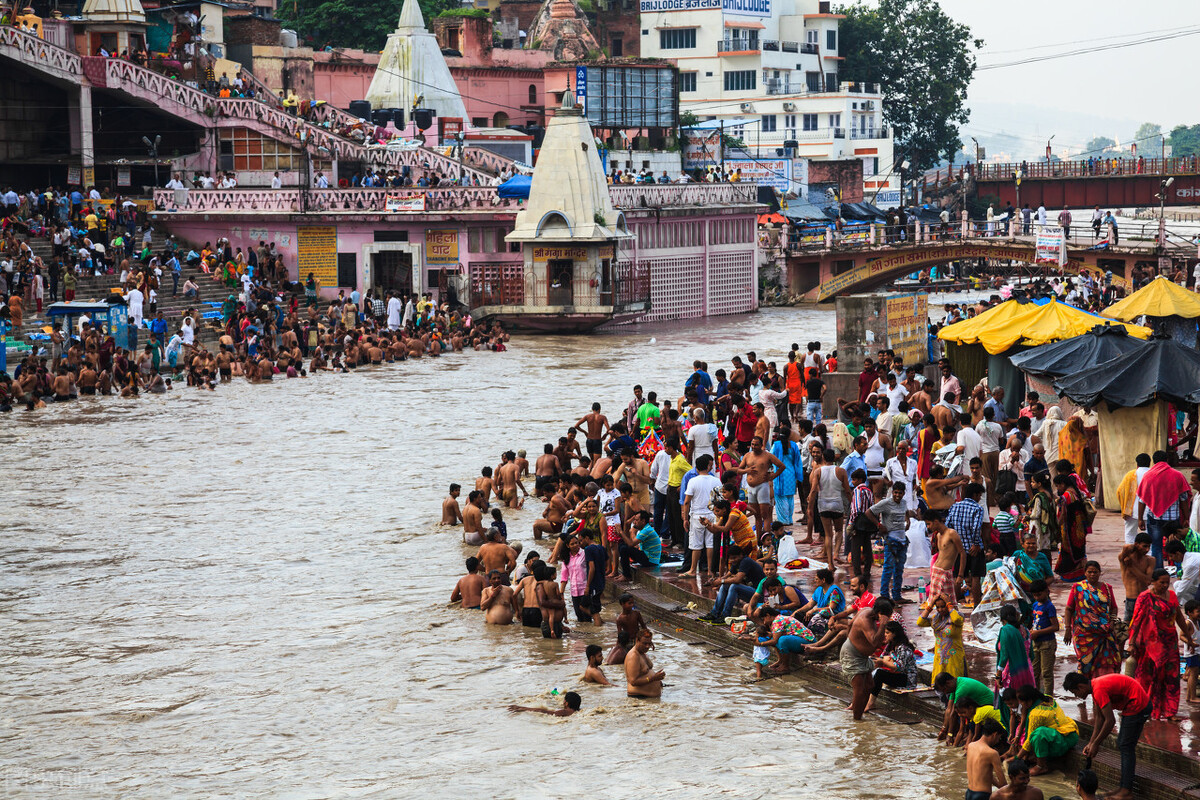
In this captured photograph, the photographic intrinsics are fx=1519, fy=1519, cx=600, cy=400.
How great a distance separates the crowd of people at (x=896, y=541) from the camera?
10406 mm

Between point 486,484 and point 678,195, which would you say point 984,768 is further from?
point 678,195

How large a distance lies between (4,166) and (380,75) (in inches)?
629

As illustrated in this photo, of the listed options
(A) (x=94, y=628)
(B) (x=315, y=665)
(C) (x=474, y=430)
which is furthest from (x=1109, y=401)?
(C) (x=474, y=430)

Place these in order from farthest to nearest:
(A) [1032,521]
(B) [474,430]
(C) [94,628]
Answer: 1. (B) [474,430]
2. (C) [94,628]
3. (A) [1032,521]

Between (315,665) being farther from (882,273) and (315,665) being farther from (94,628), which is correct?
(882,273)

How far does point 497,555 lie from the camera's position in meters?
15.8

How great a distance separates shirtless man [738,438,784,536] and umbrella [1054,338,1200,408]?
310 centimetres

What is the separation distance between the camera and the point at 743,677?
13.0 meters

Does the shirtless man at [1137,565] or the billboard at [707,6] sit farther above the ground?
the billboard at [707,6]

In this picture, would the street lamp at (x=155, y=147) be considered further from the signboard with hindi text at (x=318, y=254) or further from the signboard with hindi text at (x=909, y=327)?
the signboard with hindi text at (x=909, y=327)

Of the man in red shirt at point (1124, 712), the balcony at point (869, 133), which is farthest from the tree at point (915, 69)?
the man in red shirt at point (1124, 712)

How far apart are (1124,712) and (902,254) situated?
4325 centimetres

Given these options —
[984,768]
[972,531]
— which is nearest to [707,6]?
[972,531]

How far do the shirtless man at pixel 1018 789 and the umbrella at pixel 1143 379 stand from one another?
637 cm
